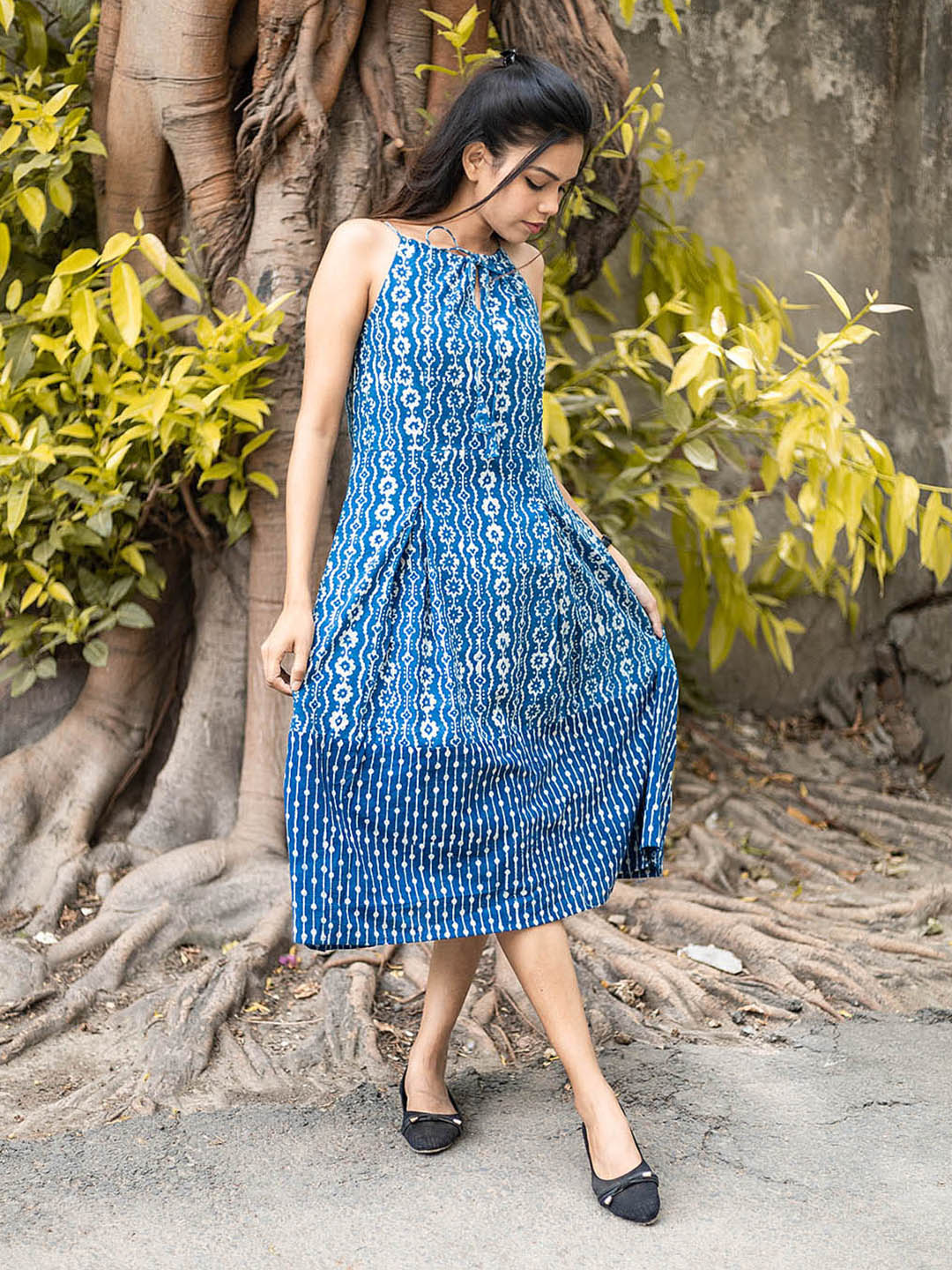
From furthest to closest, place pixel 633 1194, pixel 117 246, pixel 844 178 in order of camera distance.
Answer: pixel 844 178
pixel 117 246
pixel 633 1194

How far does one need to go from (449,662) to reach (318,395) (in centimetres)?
43

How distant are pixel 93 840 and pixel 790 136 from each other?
277 centimetres

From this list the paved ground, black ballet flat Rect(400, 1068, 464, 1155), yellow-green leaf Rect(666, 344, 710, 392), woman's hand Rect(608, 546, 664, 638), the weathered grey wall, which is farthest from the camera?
the weathered grey wall

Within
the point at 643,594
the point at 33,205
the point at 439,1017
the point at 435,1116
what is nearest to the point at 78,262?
the point at 33,205

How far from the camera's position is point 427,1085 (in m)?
2.15

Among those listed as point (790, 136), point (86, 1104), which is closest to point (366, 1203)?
point (86, 1104)

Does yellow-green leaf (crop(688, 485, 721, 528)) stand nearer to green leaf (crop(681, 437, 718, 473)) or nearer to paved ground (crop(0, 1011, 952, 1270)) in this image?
green leaf (crop(681, 437, 718, 473))

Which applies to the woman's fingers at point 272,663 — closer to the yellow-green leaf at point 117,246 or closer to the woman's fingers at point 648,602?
the woman's fingers at point 648,602

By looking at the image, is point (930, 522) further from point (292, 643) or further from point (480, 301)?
point (292, 643)

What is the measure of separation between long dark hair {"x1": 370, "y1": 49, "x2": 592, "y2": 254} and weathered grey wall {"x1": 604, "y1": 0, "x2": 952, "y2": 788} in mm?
1983

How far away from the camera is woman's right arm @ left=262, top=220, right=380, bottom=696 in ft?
6.37

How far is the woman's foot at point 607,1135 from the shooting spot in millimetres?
1933

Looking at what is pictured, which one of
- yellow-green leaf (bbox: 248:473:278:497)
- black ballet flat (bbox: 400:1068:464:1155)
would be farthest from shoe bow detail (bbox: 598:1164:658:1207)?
yellow-green leaf (bbox: 248:473:278:497)

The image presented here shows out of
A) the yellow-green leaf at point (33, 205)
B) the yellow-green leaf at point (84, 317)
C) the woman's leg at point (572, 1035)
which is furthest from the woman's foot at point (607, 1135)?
the yellow-green leaf at point (33, 205)
